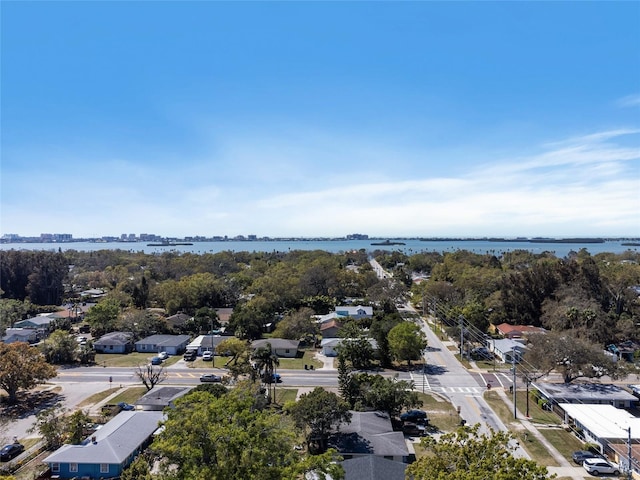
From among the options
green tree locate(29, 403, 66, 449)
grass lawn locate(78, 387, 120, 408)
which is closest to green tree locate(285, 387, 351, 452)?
green tree locate(29, 403, 66, 449)

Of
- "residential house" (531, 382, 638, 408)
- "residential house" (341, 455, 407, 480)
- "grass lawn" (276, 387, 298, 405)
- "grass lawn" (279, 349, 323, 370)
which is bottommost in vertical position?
"grass lawn" (279, 349, 323, 370)

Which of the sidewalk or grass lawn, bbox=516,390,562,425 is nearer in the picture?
the sidewalk

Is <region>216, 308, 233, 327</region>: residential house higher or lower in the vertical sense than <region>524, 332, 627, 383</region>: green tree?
lower

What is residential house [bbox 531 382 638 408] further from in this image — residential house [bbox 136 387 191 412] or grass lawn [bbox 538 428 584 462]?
Result: residential house [bbox 136 387 191 412]

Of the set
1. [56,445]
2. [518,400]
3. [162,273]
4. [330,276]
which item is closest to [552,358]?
[518,400]

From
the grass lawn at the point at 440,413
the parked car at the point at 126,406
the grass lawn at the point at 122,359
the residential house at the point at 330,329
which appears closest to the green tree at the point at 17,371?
the parked car at the point at 126,406

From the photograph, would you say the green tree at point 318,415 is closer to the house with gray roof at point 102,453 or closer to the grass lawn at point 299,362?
the house with gray roof at point 102,453
